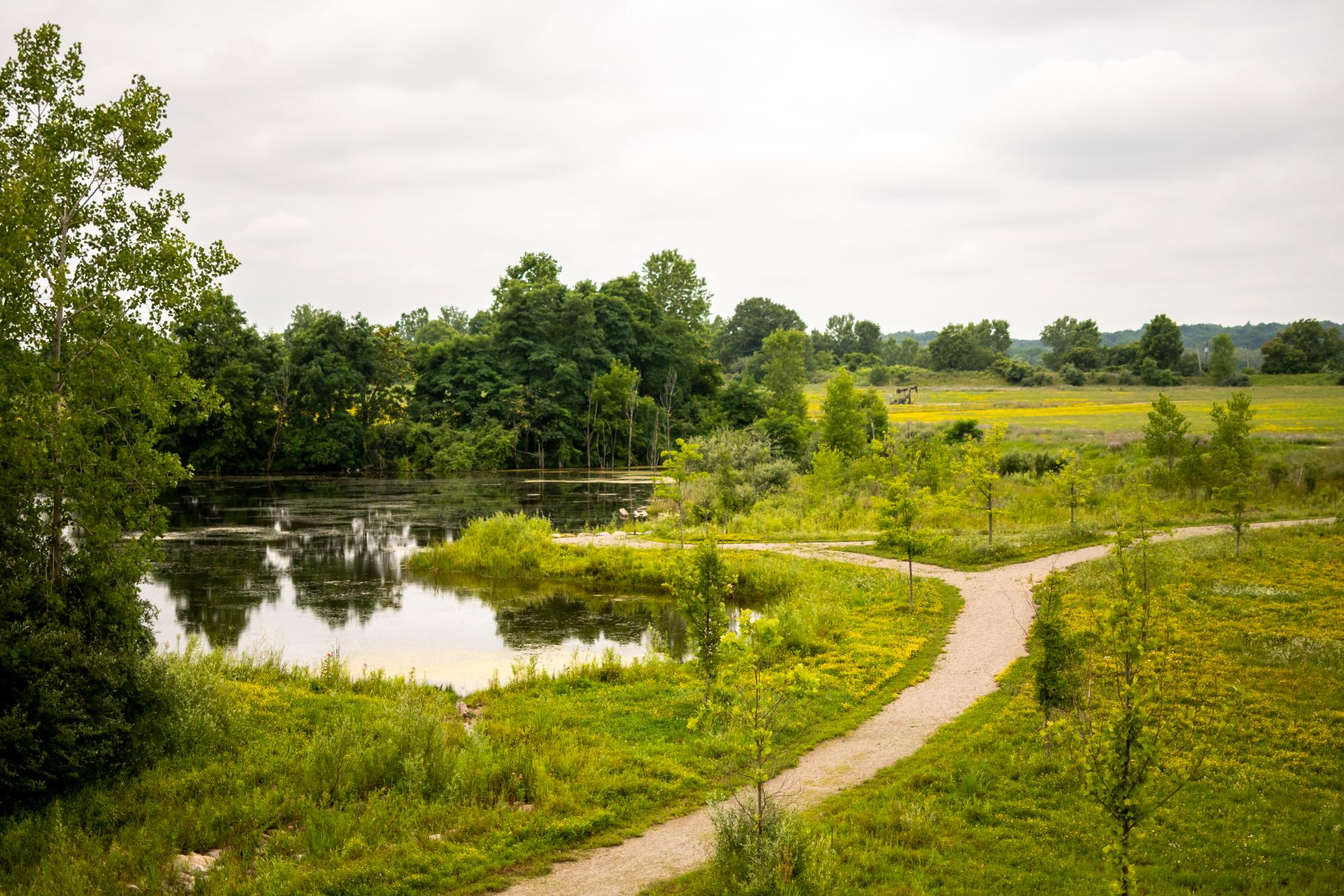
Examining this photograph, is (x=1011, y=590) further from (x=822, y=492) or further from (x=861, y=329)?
(x=861, y=329)

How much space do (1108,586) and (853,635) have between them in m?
6.67

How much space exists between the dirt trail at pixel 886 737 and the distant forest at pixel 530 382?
32.5m

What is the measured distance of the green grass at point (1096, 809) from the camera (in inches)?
299

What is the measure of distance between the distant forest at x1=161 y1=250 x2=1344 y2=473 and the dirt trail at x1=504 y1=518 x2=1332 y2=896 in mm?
32524

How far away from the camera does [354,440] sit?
7594 cm

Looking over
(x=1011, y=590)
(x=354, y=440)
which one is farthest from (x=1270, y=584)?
(x=354, y=440)

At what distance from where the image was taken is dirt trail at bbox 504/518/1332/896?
805 cm

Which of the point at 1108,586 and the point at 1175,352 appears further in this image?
the point at 1175,352

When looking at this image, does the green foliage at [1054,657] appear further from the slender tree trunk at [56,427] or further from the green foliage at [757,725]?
the slender tree trunk at [56,427]

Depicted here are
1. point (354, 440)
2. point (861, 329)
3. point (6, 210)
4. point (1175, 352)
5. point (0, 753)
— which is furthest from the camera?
point (861, 329)

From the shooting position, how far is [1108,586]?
19031mm

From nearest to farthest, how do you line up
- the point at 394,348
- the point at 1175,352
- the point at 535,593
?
the point at 535,593, the point at 394,348, the point at 1175,352

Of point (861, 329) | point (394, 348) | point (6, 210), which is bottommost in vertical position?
point (6, 210)

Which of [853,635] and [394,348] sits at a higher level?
[394,348]
